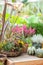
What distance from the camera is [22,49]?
7.98 feet

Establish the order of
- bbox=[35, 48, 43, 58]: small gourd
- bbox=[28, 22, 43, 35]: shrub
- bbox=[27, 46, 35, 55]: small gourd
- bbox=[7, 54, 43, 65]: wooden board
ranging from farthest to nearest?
1. bbox=[28, 22, 43, 35]: shrub
2. bbox=[27, 46, 35, 55]: small gourd
3. bbox=[35, 48, 43, 58]: small gourd
4. bbox=[7, 54, 43, 65]: wooden board

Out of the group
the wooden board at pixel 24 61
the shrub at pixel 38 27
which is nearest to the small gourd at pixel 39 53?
the wooden board at pixel 24 61

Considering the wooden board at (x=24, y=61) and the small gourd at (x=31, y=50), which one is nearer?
the wooden board at (x=24, y=61)

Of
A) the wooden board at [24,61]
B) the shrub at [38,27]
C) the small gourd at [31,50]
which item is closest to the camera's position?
the wooden board at [24,61]

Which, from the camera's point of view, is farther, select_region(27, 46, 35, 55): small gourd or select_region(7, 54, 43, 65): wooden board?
select_region(27, 46, 35, 55): small gourd

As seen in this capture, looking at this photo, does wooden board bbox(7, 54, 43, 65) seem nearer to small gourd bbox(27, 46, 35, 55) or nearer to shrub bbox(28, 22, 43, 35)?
small gourd bbox(27, 46, 35, 55)

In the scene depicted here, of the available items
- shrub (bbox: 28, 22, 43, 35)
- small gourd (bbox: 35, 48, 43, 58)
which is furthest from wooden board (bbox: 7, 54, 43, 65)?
shrub (bbox: 28, 22, 43, 35)

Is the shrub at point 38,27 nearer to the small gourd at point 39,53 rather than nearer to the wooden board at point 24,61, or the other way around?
the small gourd at point 39,53

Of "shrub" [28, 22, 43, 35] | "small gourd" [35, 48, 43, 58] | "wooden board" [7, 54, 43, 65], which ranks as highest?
"shrub" [28, 22, 43, 35]

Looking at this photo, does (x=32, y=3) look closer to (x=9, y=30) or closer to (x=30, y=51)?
(x=9, y=30)

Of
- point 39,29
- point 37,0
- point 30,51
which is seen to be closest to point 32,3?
point 37,0

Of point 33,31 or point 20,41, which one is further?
point 33,31

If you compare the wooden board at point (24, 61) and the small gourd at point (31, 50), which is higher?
the small gourd at point (31, 50)

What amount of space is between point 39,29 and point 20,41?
0.47 m
